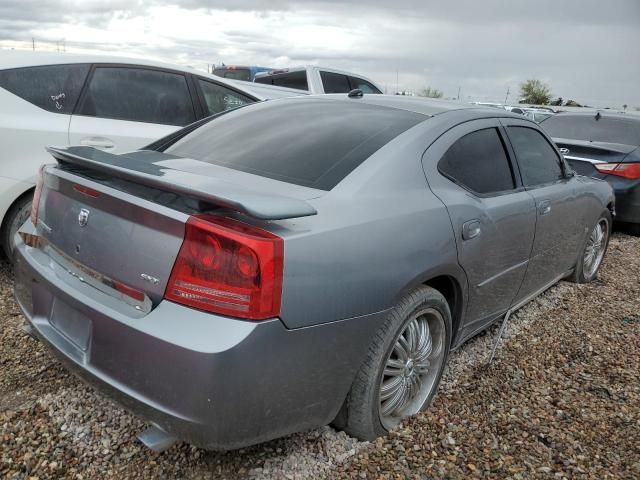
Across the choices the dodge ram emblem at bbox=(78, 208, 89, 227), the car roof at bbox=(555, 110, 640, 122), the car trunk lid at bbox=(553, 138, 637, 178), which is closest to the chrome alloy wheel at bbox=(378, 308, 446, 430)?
the dodge ram emblem at bbox=(78, 208, 89, 227)

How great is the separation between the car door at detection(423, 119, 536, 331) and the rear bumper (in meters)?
0.79

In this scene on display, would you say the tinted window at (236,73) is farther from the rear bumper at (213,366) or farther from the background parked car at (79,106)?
the rear bumper at (213,366)

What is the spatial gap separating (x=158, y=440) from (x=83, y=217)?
89 centimetres

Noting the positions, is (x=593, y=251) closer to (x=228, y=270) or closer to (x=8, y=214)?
(x=228, y=270)

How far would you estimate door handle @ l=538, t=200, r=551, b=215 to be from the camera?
3.40m

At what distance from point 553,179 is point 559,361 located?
126 cm

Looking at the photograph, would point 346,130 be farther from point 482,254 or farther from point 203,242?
point 203,242

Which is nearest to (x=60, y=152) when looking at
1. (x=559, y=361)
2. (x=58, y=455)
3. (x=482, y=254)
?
(x=58, y=455)

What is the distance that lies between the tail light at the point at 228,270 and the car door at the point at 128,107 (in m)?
2.68

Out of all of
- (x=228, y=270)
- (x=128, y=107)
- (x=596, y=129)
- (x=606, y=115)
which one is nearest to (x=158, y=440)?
(x=228, y=270)

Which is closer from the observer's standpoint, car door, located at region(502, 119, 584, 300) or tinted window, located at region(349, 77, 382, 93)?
car door, located at region(502, 119, 584, 300)

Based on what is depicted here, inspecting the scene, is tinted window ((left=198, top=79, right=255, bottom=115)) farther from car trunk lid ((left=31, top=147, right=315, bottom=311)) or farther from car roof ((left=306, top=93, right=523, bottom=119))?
car trunk lid ((left=31, top=147, right=315, bottom=311))

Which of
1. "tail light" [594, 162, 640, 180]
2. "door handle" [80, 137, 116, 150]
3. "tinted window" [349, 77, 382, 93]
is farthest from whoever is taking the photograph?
"tinted window" [349, 77, 382, 93]

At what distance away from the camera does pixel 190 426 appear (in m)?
1.81
